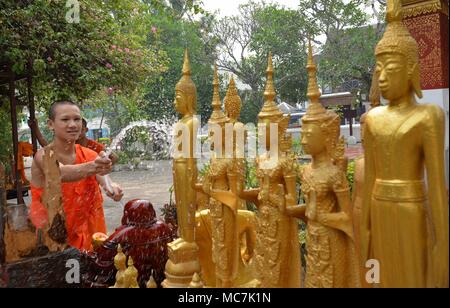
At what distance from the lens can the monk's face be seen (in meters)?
2.57

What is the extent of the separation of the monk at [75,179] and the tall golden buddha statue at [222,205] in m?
0.72

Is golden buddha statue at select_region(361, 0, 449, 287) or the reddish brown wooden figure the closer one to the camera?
golden buddha statue at select_region(361, 0, 449, 287)

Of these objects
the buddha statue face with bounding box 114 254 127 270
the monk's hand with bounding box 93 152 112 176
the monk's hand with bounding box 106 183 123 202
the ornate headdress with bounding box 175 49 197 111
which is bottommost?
the buddha statue face with bounding box 114 254 127 270

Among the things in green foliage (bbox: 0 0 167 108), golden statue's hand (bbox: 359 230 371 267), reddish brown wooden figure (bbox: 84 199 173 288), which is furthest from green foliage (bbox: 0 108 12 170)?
golden statue's hand (bbox: 359 230 371 267)

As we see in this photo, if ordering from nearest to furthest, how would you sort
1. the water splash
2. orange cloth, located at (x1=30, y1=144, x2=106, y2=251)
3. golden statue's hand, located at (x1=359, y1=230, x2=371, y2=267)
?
golden statue's hand, located at (x1=359, y1=230, x2=371, y2=267)
orange cloth, located at (x1=30, y1=144, x2=106, y2=251)
the water splash

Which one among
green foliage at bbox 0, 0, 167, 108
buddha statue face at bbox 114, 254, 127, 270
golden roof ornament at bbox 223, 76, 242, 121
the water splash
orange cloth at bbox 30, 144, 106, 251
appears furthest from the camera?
the water splash

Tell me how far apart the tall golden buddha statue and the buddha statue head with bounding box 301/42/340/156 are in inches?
15.8

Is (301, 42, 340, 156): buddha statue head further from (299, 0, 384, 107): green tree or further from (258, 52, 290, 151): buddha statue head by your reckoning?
(299, 0, 384, 107): green tree

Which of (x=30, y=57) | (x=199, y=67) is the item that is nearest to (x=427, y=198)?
(x=30, y=57)

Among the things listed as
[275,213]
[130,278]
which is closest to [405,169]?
[275,213]

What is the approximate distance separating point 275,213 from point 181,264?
19.9 inches

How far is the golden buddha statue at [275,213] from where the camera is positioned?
1.64 m

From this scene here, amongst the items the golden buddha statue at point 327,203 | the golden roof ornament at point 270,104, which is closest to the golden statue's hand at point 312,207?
the golden buddha statue at point 327,203

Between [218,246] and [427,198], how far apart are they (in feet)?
2.93
